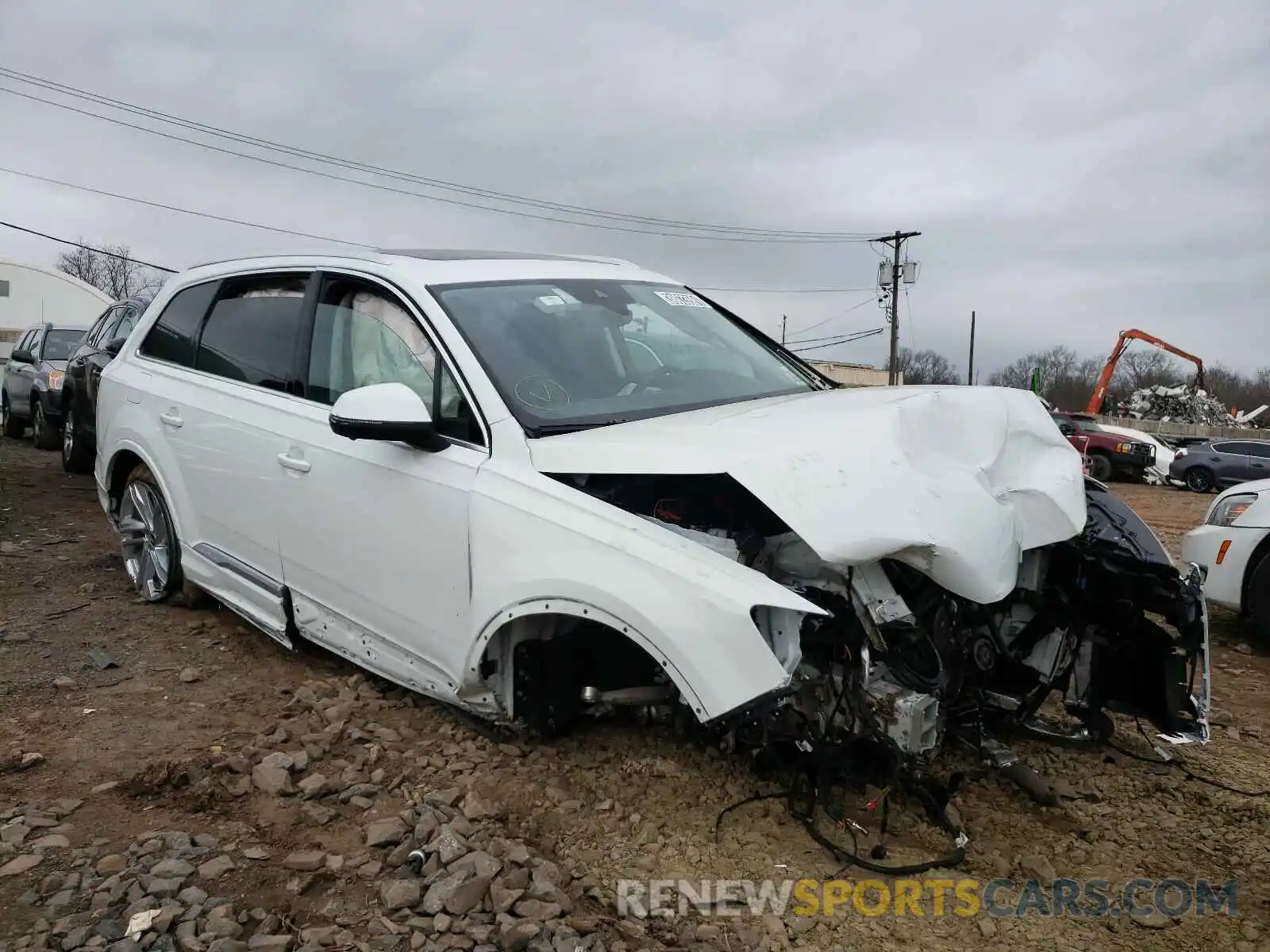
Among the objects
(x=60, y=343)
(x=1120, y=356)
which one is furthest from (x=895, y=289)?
(x=60, y=343)

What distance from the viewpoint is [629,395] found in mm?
3225

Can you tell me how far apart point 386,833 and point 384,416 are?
4.08 feet

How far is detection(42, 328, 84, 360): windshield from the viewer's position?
41.4 ft

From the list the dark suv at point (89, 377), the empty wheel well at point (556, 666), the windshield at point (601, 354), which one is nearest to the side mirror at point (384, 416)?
the windshield at point (601, 354)

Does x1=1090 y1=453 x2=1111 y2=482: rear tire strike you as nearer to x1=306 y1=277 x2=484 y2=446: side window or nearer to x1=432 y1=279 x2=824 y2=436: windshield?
x1=432 y1=279 x2=824 y2=436: windshield

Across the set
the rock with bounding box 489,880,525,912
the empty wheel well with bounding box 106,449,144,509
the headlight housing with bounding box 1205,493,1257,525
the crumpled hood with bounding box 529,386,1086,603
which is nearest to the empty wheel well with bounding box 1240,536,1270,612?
the headlight housing with bounding box 1205,493,1257,525

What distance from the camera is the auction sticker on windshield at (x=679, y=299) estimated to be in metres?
4.02

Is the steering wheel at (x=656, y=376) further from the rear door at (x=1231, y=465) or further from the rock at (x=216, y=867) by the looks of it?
the rear door at (x=1231, y=465)

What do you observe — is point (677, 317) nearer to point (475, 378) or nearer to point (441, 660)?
point (475, 378)

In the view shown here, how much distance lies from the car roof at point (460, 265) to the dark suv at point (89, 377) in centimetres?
465

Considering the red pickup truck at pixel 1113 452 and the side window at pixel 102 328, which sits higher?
the side window at pixel 102 328

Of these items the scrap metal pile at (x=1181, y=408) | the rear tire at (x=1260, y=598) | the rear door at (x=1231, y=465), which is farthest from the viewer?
the scrap metal pile at (x=1181, y=408)

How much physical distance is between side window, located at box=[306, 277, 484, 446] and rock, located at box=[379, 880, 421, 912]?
131 centimetres

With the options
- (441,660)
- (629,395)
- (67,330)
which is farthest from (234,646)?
(67,330)
